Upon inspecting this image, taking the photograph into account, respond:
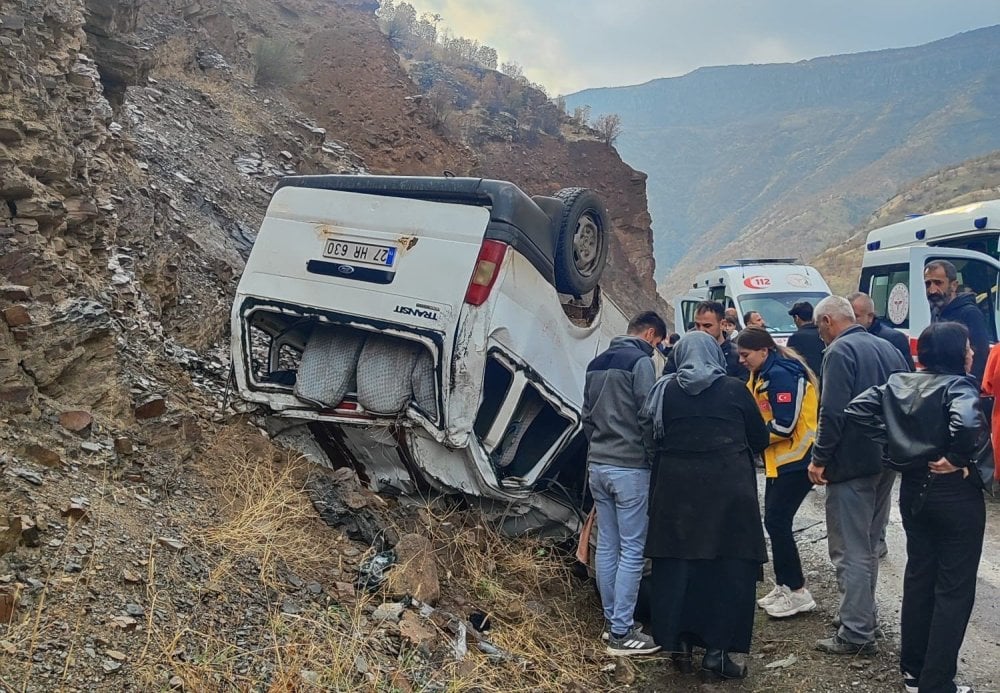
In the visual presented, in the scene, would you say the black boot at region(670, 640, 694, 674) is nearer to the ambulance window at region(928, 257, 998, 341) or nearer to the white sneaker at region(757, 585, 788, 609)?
the white sneaker at region(757, 585, 788, 609)

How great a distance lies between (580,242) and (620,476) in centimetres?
166

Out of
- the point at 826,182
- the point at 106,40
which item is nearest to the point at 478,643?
the point at 106,40

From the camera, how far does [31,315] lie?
4.04 meters

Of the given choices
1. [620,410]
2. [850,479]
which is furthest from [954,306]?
[620,410]

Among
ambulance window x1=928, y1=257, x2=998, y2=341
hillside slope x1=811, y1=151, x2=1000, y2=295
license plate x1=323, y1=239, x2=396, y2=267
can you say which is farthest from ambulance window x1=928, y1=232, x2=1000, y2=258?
hillside slope x1=811, y1=151, x2=1000, y2=295

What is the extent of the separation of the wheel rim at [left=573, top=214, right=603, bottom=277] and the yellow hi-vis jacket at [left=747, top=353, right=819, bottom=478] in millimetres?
1338

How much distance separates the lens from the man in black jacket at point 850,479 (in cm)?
396

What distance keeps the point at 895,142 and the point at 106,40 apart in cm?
9575

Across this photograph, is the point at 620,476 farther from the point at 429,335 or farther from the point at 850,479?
the point at 429,335

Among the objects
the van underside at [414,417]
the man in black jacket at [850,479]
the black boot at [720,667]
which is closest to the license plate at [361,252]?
the van underside at [414,417]

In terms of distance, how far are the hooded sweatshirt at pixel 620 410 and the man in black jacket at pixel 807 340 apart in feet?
7.81

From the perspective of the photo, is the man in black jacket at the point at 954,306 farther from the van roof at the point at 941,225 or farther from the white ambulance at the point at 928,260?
the van roof at the point at 941,225

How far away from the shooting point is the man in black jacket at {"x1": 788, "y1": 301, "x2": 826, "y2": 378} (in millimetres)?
6144

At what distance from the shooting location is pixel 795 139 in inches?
4193
